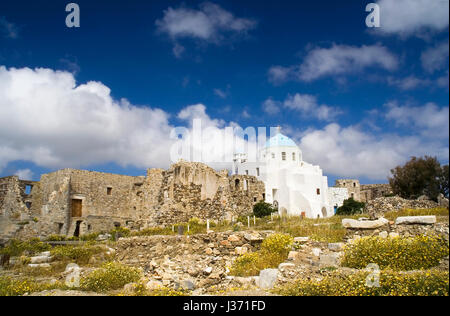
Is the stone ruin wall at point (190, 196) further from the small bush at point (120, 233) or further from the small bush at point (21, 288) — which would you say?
the small bush at point (21, 288)

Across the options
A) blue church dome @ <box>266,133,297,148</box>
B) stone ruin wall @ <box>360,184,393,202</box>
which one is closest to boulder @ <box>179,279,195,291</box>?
blue church dome @ <box>266,133,297,148</box>

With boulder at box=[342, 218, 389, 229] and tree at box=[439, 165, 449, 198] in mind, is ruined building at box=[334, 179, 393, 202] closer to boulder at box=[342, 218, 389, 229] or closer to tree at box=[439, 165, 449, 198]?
tree at box=[439, 165, 449, 198]

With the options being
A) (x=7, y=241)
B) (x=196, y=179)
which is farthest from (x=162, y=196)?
(x=7, y=241)

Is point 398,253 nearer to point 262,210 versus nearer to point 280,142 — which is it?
point 262,210

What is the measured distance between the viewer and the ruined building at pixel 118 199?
25.5 metres

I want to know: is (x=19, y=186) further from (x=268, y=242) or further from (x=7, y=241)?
(x=268, y=242)

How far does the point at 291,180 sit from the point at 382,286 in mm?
39434

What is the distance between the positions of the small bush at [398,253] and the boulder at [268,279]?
2486 millimetres

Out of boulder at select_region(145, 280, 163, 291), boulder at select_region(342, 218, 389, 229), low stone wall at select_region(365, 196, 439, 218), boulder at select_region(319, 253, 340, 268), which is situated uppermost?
low stone wall at select_region(365, 196, 439, 218)

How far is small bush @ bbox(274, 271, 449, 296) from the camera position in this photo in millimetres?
6469

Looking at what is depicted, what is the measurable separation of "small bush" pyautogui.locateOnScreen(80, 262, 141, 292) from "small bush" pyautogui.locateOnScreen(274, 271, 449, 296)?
4.62 metres

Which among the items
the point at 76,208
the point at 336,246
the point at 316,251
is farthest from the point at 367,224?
the point at 76,208

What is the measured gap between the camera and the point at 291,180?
46.1 m

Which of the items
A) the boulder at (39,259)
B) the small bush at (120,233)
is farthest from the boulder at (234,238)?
the small bush at (120,233)
